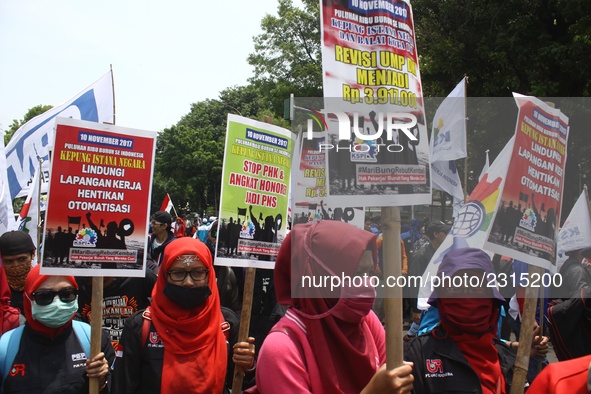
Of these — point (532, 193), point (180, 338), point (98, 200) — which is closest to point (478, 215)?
point (532, 193)

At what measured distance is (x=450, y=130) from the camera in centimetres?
626

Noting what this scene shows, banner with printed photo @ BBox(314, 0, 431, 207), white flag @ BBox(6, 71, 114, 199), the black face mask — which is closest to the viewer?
banner with printed photo @ BBox(314, 0, 431, 207)

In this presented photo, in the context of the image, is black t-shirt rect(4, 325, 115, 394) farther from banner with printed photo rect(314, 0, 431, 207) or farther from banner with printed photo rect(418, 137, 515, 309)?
banner with printed photo rect(418, 137, 515, 309)

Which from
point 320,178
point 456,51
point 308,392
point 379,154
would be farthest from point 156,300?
point 456,51

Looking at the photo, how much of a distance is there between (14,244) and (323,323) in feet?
10.5

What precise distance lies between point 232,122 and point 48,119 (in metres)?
4.42

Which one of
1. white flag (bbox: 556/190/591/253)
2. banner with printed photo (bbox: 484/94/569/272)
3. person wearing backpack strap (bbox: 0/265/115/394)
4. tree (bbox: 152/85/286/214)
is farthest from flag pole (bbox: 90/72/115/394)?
tree (bbox: 152/85/286/214)

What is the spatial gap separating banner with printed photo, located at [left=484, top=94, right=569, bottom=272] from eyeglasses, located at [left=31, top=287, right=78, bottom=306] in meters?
2.27

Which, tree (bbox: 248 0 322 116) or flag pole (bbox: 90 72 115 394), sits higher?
tree (bbox: 248 0 322 116)

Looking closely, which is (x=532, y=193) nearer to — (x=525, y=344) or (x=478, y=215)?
(x=525, y=344)

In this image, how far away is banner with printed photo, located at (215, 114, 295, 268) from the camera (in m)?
4.11

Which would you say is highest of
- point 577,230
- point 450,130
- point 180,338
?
point 450,130

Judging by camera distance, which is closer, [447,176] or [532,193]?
[532,193]

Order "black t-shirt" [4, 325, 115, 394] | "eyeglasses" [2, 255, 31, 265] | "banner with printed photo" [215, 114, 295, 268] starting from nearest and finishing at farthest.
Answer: "black t-shirt" [4, 325, 115, 394]
"banner with printed photo" [215, 114, 295, 268]
"eyeglasses" [2, 255, 31, 265]
